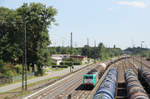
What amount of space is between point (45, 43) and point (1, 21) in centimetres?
1698

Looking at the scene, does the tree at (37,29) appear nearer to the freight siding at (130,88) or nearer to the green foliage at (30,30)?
the green foliage at (30,30)

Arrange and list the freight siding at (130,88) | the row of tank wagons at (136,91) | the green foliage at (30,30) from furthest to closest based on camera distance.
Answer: the green foliage at (30,30), the freight siding at (130,88), the row of tank wagons at (136,91)

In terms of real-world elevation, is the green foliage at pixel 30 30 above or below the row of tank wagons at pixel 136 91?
above

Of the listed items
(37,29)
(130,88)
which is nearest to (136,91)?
(130,88)

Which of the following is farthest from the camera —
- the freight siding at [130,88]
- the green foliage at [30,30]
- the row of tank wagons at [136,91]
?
the green foliage at [30,30]

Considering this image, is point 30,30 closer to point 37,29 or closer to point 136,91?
point 37,29

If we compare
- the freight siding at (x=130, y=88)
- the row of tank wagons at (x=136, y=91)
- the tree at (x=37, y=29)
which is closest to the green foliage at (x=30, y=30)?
the tree at (x=37, y=29)

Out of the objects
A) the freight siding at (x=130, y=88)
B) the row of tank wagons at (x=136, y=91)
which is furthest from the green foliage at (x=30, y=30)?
the row of tank wagons at (x=136, y=91)

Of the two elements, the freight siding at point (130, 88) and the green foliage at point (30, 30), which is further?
the green foliage at point (30, 30)

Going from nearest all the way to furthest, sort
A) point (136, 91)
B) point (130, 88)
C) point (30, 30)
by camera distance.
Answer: point (136, 91)
point (130, 88)
point (30, 30)

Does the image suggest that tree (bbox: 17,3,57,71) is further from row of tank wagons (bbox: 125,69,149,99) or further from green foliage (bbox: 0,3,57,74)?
row of tank wagons (bbox: 125,69,149,99)

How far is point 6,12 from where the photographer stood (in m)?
68.3

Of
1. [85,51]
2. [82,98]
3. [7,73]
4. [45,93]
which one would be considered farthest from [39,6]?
[85,51]

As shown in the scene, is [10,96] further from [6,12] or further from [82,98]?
[6,12]
